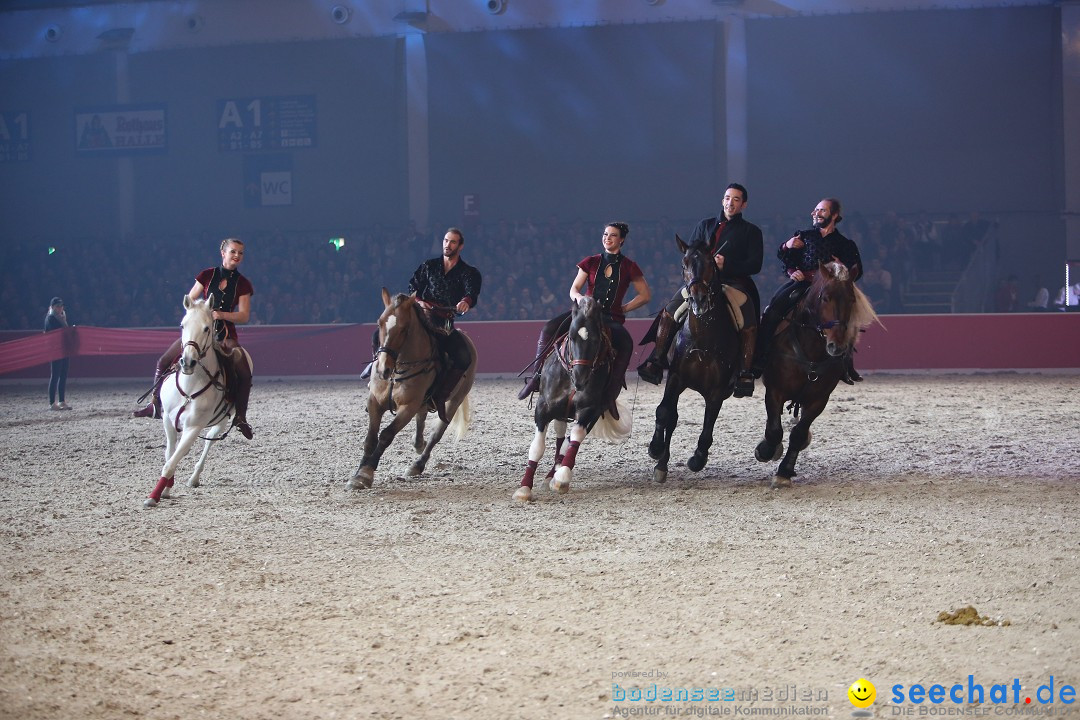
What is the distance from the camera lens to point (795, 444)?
880 centimetres

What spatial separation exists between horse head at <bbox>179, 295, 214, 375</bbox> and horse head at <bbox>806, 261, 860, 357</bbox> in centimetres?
494

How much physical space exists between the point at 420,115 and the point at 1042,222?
1473 cm

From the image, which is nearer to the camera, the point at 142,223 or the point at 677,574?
the point at 677,574

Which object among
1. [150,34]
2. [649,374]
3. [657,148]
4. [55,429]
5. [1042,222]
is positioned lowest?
[55,429]

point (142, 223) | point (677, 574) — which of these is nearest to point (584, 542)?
point (677, 574)

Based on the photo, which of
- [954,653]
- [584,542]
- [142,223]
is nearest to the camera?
[954,653]

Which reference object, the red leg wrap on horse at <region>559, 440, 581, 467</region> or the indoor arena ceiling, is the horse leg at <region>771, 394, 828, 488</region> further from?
the indoor arena ceiling

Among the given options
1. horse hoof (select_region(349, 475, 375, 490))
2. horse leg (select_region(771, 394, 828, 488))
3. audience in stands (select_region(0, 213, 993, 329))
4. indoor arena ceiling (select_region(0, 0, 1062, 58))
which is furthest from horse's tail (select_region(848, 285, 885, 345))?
Answer: indoor arena ceiling (select_region(0, 0, 1062, 58))

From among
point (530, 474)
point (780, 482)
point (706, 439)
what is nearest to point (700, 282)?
point (706, 439)

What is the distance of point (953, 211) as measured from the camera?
75.9 ft

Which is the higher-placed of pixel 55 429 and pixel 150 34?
pixel 150 34

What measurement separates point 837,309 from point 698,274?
1.16m

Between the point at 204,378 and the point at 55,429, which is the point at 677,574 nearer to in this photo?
the point at 204,378

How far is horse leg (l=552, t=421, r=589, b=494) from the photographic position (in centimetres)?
818
